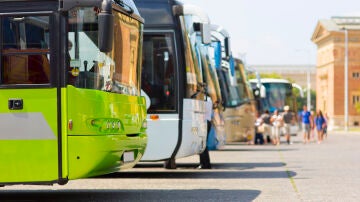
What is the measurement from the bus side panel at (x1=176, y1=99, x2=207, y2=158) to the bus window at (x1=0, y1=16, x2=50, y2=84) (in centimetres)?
584

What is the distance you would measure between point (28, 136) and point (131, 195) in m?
2.95

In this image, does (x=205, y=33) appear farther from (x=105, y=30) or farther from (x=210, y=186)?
(x=105, y=30)

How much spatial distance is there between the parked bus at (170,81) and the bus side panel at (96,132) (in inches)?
180

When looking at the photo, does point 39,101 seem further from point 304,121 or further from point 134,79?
point 304,121

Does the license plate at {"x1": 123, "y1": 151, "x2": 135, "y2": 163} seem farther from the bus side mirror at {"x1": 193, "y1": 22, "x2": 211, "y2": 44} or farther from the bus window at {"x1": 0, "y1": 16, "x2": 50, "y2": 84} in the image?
the bus side mirror at {"x1": 193, "y1": 22, "x2": 211, "y2": 44}

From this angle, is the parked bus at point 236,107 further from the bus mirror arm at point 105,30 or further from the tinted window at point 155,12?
the bus mirror arm at point 105,30

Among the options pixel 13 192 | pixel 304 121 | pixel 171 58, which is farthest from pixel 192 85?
pixel 304 121

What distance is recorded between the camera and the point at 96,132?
35.0 feet

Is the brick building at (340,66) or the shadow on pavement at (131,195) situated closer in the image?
the shadow on pavement at (131,195)

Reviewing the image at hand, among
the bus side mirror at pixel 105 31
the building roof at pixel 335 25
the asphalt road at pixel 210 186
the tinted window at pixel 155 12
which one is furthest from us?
the building roof at pixel 335 25

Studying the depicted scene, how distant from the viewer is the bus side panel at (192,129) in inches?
645

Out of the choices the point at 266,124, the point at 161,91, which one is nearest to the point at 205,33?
the point at 161,91

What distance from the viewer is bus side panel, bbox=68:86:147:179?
10516 mm

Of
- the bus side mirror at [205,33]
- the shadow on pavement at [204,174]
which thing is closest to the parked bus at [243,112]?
the shadow on pavement at [204,174]
